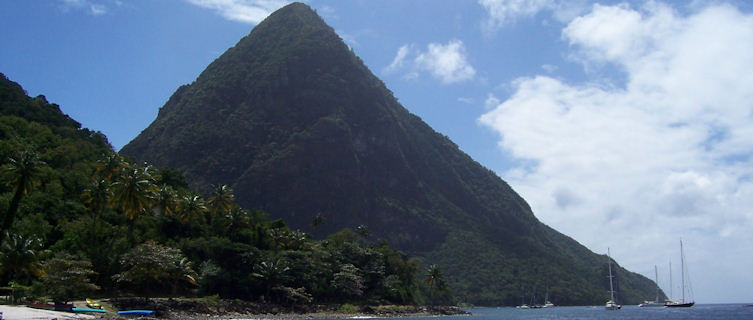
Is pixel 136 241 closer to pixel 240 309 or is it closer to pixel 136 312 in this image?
pixel 240 309

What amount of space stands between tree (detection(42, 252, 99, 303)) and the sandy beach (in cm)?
595

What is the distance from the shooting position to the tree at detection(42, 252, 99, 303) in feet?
209

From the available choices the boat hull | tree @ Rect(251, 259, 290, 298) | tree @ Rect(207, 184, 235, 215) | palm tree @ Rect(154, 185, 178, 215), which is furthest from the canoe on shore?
the boat hull

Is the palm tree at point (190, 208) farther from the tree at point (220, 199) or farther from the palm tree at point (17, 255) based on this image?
the palm tree at point (17, 255)

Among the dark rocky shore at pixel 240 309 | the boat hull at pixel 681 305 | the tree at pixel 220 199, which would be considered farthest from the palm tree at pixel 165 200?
the boat hull at pixel 681 305

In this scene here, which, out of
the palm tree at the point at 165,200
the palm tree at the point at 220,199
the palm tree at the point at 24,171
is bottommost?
the palm tree at the point at 24,171

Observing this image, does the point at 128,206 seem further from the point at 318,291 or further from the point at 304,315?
the point at 318,291

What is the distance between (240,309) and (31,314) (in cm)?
3788

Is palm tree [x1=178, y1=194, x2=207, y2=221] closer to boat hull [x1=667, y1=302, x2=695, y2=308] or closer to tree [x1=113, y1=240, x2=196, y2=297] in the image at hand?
tree [x1=113, y1=240, x2=196, y2=297]

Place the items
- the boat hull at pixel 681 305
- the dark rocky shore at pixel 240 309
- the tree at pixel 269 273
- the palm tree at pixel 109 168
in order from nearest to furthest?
the dark rocky shore at pixel 240 309, the palm tree at pixel 109 168, the tree at pixel 269 273, the boat hull at pixel 681 305

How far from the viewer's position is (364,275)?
123m

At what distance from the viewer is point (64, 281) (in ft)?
210

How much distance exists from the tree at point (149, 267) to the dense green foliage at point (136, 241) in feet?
0.49

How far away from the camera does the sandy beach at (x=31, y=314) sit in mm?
47875
